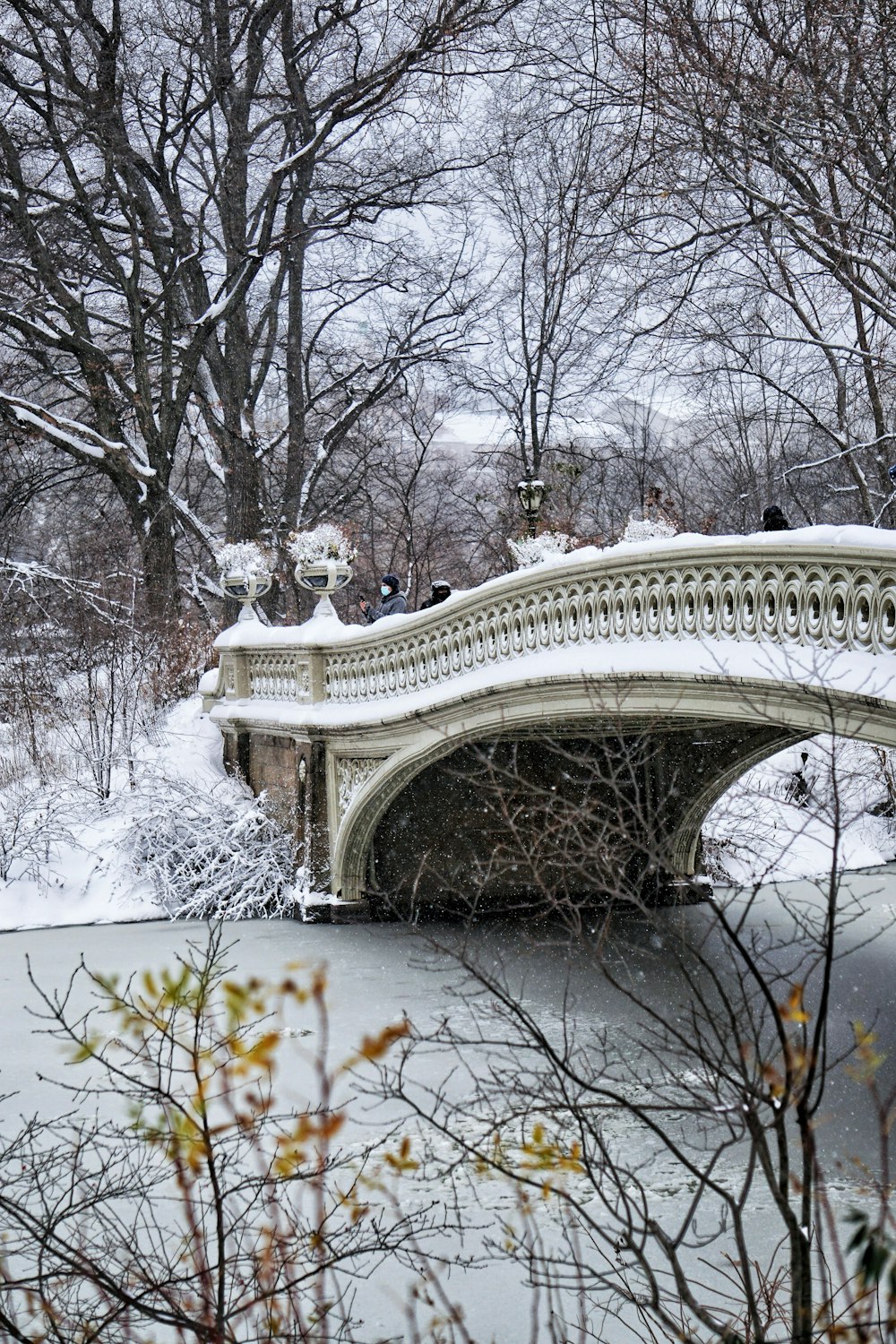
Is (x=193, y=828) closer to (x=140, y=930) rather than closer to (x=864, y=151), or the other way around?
(x=140, y=930)

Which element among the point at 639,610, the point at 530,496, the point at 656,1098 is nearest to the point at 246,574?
the point at 530,496

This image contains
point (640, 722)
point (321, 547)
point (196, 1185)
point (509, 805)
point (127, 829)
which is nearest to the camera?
point (196, 1185)

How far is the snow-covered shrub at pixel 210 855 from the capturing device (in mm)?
12672

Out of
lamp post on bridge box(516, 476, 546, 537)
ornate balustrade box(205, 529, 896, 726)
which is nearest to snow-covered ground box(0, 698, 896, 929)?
ornate balustrade box(205, 529, 896, 726)

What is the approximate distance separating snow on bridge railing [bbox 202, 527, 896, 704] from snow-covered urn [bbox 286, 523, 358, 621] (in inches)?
11.9

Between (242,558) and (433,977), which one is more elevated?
(242,558)

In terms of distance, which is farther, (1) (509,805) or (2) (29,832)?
(2) (29,832)

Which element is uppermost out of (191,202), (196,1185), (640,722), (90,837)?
(191,202)

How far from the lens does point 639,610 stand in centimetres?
763

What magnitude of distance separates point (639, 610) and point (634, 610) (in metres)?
0.02

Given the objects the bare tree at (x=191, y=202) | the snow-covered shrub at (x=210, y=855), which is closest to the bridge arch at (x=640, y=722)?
the snow-covered shrub at (x=210, y=855)

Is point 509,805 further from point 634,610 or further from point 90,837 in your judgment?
point 634,610

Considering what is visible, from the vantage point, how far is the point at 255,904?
1263 centimetres

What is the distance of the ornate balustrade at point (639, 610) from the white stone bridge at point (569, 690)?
1cm
